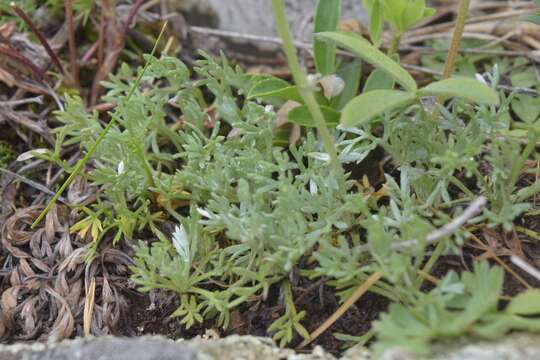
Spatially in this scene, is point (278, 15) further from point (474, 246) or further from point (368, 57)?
point (474, 246)

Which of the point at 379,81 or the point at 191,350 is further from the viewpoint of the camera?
the point at 379,81

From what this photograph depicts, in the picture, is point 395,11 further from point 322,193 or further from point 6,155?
point 6,155

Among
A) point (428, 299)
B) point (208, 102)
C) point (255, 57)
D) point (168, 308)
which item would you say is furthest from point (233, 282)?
point (255, 57)

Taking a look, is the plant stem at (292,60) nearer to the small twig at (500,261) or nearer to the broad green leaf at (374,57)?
the broad green leaf at (374,57)

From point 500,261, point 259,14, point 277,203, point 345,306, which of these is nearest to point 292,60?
point 277,203

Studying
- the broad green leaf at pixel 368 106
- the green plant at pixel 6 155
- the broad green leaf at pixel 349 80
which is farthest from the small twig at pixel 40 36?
the broad green leaf at pixel 368 106

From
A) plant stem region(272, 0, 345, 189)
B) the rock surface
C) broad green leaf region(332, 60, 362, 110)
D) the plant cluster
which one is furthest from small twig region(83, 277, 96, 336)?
broad green leaf region(332, 60, 362, 110)

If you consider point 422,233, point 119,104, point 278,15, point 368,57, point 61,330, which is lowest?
point 61,330
